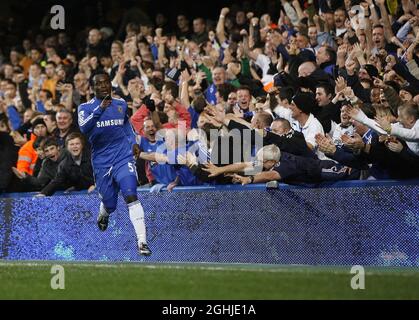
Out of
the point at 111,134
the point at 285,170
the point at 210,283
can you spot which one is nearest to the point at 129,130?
the point at 111,134

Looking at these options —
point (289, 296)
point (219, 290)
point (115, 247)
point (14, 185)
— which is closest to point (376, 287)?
point (289, 296)

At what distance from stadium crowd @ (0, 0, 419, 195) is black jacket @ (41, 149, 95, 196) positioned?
0.8 inches

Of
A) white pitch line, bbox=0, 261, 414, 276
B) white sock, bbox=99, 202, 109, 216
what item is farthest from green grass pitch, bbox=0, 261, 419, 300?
white sock, bbox=99, 202, 109, 216

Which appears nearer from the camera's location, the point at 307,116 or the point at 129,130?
the point at 307,116

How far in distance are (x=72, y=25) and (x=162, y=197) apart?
438 inches

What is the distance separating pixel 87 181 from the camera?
14469 millimetres

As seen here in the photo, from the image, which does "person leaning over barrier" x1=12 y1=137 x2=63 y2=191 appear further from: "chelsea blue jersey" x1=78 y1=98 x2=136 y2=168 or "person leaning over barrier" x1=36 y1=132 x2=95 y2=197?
"chelsea blue jersey" x1=78 y1=98 x2=136 y2=168

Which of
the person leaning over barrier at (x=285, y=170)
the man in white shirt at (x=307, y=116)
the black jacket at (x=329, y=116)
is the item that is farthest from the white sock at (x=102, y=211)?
the black jacket at (x=329, y=116)

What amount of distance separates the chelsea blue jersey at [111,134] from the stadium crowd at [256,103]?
2.17ft

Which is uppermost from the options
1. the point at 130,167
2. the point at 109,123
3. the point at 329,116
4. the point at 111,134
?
the point at 329,116

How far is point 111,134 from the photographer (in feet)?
41.5

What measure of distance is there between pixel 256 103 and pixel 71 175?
301cm

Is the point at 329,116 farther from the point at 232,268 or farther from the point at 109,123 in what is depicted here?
→ the point at 109,123

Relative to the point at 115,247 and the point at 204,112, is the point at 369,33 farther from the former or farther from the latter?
the point at 115,247
